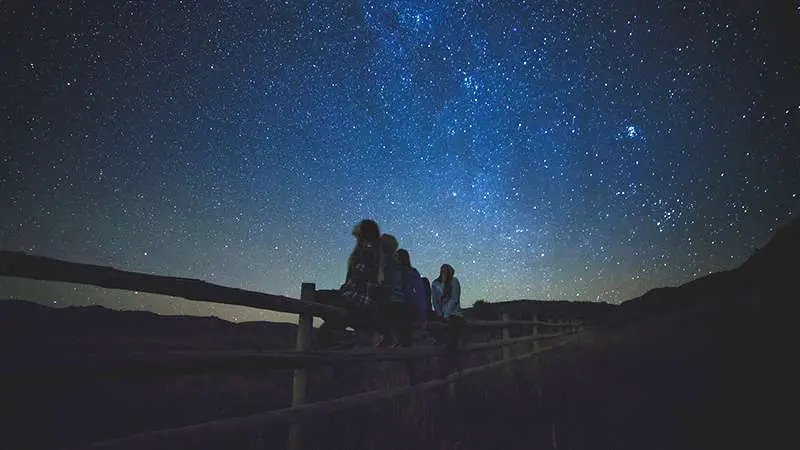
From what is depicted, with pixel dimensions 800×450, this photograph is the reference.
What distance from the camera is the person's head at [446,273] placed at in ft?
21.7

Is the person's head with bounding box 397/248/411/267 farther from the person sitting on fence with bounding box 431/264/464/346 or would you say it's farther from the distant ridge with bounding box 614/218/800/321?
the distant ridge with bounding box 614/218/800/321

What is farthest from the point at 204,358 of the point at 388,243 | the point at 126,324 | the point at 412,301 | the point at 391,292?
the point at 126,324

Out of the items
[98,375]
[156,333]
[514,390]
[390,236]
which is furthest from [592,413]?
[156,333]

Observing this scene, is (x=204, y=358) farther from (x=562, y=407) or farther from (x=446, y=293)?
(x=562, y=407)

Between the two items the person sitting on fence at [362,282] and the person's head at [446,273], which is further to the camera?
the person's head at [446,273]

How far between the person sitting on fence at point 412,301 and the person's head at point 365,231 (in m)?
0.51

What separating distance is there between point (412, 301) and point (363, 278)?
2.59 feet

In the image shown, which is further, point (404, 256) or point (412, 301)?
point (404, 256)

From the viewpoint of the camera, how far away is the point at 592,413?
574 cm

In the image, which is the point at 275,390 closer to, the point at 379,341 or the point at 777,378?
the point at 379,341

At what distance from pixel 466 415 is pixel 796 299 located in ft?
61.7

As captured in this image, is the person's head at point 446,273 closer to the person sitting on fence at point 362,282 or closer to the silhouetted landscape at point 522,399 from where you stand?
the silhouetted landscape at point 522,399

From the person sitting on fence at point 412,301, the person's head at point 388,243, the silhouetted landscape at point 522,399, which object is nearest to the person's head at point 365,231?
the person's head at point 388,243

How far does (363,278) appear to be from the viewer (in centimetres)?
399
